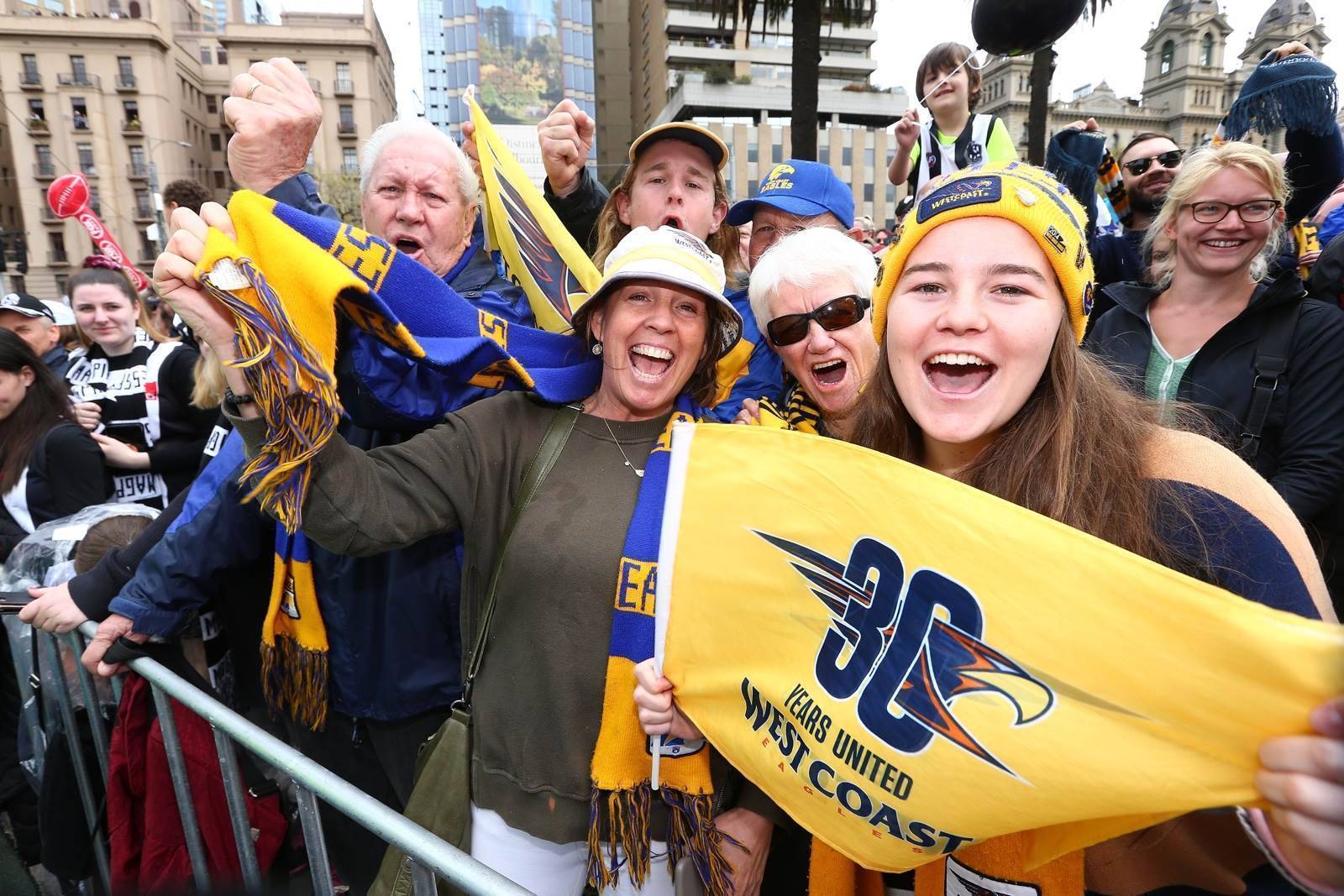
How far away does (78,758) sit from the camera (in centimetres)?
229

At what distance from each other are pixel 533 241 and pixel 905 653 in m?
2.17

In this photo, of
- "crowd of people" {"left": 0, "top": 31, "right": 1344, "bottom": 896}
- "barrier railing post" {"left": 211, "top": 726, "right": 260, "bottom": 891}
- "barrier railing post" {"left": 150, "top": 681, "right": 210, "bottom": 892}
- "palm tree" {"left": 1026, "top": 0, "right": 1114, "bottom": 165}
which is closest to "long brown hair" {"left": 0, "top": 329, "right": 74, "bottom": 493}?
"crowd of people" {"left": 0, "top": 31, "right": 1344, "bottom": 896}

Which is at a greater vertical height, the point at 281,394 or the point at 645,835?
the point at 281,394

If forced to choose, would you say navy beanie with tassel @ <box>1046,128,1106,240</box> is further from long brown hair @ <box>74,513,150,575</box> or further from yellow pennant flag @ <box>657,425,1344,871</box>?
long brown hair @ <box>74,513,150,575</box>

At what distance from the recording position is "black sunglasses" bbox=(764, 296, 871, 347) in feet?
7.20

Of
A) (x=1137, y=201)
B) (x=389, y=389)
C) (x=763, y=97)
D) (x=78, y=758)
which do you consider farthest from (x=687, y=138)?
(x=763, y=97)

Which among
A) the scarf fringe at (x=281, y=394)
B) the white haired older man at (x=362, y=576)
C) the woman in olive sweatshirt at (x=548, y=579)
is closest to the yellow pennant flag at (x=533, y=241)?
the white haired older man at (x=362, y=576)

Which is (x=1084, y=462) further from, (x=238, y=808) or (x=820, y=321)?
(x=238, y=808)

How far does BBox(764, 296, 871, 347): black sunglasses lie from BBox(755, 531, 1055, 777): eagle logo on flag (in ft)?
3.24

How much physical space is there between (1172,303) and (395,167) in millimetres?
3099

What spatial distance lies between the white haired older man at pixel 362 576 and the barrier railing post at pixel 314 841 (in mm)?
484

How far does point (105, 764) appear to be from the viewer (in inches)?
90.8

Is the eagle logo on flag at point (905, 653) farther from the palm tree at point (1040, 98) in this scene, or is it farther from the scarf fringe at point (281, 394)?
the palm tree at point (1040, 98)

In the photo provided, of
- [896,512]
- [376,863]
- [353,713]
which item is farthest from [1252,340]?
[376,863]
